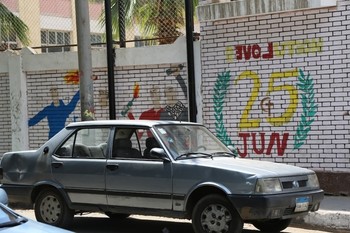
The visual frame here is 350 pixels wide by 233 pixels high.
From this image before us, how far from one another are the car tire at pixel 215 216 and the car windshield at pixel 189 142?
2.36 feet

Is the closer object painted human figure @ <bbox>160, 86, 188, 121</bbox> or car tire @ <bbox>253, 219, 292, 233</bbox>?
car tire @ <bbox>253, 219, 292, 233</bbox>

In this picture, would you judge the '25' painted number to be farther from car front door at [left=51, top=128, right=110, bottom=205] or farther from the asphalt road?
car front door at [left=51, top=128, right=110, bottom=205]

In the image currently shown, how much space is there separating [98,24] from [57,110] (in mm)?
5809

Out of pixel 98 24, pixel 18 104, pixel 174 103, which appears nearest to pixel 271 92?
pixel 174 103

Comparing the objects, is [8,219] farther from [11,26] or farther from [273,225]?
[11,26]

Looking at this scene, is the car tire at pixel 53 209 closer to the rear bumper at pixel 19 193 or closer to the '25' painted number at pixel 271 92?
the rear bumper at pixel 19 193

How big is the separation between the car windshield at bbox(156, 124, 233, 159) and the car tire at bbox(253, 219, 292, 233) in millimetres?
1045

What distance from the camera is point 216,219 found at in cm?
739

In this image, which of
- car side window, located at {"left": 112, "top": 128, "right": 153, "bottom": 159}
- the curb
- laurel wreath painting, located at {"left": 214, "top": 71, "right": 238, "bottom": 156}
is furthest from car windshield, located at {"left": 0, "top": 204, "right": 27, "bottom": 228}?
laurel wreath painting, located at {"left": 214, "top": 71, "right": 238, "bottom": 156}

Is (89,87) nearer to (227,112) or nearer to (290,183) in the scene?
(227,112)

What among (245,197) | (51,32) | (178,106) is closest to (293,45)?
(178,106)

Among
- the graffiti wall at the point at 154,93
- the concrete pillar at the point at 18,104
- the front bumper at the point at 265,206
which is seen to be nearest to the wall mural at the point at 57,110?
the concrete pillar at the point at 18,104

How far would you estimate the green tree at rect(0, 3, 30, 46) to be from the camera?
16.1 meters

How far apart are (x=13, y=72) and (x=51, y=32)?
23.7 feet
